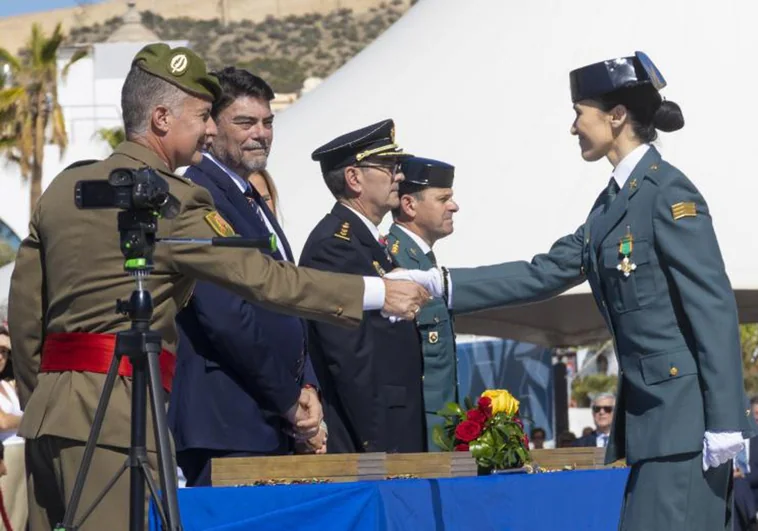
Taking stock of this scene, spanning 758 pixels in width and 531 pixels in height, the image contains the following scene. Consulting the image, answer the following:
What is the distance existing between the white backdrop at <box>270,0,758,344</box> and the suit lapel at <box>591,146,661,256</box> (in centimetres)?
492

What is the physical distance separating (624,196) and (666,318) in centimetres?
41

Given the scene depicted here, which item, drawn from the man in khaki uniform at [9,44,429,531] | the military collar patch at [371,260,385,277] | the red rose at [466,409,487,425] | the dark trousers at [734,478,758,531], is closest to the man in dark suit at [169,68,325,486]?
the red rose at [466,409,487,425]

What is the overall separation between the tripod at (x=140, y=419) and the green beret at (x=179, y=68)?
0.80m

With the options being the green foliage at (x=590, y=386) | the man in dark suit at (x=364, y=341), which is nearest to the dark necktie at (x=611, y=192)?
the man in dark suit at (x=364, y=341)

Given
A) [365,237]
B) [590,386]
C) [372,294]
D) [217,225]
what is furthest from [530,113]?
[590,386]

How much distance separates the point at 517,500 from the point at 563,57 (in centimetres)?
551

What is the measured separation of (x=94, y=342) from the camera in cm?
418

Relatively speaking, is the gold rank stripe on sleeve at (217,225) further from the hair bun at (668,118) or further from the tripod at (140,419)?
the hair bun at (668,118)

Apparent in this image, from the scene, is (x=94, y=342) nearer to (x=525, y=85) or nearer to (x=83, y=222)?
(x=83, y=222)

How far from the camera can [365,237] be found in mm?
6402

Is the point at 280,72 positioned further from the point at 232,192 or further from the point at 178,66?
the point at 178,66

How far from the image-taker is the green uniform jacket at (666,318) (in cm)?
455

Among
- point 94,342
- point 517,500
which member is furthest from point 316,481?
point 94,342

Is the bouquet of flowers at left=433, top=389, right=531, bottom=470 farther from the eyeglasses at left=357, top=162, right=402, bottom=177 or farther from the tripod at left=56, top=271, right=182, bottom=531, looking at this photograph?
the tripod at left=56, top=271, right=182, bottom=531
